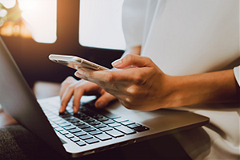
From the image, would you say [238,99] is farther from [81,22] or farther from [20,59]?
[20,59]

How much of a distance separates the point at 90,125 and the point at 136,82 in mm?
140

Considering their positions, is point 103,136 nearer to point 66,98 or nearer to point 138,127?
point 138,127

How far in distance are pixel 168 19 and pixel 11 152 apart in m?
0.47

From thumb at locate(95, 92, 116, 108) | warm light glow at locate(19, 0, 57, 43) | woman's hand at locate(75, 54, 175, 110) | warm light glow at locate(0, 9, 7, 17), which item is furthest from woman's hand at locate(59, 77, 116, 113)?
warm light glow at locate(0, 9, 7, 17)

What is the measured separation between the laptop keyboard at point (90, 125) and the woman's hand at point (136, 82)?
0.16 feet

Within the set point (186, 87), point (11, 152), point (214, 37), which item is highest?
point (214, 37)

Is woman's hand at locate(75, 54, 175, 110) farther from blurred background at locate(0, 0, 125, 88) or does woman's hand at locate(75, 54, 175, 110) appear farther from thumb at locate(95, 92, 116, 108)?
blurred background at locate(0, 0, 125, 88)

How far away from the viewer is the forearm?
47cm

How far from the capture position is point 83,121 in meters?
0.45

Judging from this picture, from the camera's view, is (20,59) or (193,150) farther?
(20,59)

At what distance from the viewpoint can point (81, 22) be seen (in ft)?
5.26

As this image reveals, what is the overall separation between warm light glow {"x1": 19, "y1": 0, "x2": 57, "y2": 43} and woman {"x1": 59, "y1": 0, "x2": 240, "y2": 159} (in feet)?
4.21

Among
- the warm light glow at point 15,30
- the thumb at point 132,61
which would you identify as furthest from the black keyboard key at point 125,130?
the warm light glow at point 15,30

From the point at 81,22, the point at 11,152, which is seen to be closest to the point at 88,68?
the point at 11,152
